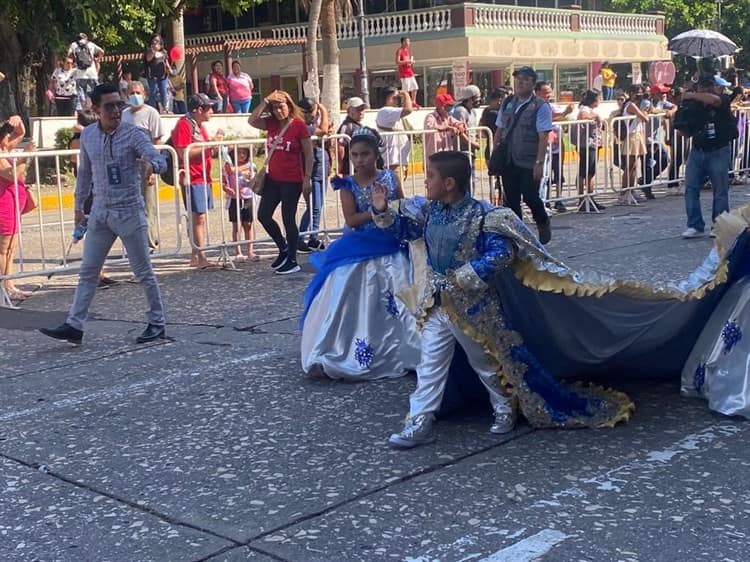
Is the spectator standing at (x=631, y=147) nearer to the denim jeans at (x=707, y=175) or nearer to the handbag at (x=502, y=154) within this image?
the denim jeans at (x=707, y=175)

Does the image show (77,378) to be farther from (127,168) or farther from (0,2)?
(0,2)

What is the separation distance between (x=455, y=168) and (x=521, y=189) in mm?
5860

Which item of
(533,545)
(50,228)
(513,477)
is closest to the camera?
(533,545)

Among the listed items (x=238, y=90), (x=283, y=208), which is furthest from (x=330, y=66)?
(x=283, y=208)

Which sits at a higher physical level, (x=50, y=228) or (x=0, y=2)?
(x=0, y=2)

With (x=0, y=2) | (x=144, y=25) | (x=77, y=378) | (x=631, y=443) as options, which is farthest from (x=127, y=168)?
(x=144, y=25)

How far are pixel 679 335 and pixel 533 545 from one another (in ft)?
6.88

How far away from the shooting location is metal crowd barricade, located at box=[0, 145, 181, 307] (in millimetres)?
9250

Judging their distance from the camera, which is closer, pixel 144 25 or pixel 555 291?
pixel 555 291

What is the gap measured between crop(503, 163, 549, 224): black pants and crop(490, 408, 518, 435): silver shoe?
225 inches

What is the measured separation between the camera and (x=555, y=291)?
4.91 meters

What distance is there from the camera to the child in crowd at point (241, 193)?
11.1m

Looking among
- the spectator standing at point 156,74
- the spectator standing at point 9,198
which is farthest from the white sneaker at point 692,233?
the spectator standing at point 156,74

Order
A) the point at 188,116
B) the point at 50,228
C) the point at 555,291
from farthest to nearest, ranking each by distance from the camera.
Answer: the point at 50,228, the point at 188,116, the point at 555,291
